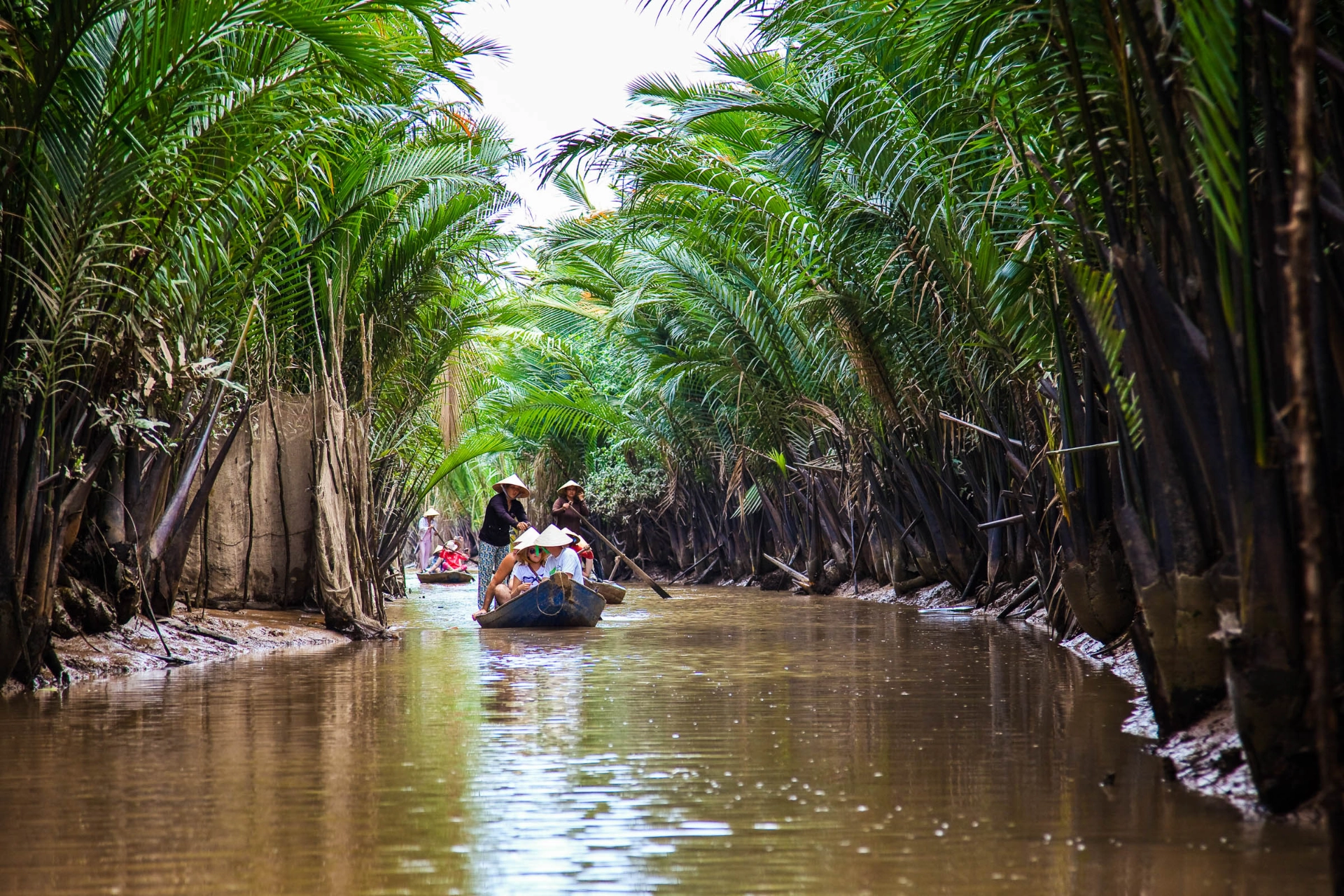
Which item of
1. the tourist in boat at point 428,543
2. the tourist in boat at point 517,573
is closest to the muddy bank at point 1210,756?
the tourist in boat at point 517,573

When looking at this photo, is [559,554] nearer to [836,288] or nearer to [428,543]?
[836,288]

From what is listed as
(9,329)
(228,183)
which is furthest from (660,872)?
(228,183)

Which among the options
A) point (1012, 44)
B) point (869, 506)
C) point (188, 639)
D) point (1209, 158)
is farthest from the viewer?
point (869, 506)

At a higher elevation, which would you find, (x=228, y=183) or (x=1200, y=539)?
(x=228, y=183)

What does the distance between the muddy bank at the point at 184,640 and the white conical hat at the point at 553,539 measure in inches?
80.8

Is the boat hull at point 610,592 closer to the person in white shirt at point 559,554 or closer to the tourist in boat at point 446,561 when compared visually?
the person in white shirt at point 559,554

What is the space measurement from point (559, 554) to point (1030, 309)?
5684 mm

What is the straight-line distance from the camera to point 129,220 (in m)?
6.20

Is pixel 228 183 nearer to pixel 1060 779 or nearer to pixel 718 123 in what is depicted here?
pixel 1060 779

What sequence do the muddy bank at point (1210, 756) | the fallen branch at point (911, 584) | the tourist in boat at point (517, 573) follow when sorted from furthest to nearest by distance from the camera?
1. the fallen branch at point (911, 584)
2. the tourist in boat at point (517, 573)
3. the muddy bank at point (1210, 756)

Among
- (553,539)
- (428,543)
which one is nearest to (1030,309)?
(553,539)

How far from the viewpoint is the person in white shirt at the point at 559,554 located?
11320mm

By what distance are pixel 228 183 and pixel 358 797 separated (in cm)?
448

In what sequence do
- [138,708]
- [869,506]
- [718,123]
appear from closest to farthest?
[138,708] < [718,123] < [869,506]
